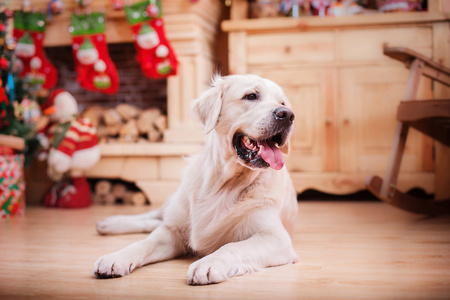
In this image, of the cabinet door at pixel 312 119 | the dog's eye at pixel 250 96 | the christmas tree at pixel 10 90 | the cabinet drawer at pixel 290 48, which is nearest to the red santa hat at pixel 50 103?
the christmas tree at pixel 10 90

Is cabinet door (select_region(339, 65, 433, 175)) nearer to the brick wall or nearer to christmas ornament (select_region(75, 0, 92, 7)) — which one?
the brick wall

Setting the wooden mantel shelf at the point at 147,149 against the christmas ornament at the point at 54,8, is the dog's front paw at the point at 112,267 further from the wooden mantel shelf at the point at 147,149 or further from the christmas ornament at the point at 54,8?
the christmas ornament at the point at 54,8

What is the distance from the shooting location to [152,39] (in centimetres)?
305

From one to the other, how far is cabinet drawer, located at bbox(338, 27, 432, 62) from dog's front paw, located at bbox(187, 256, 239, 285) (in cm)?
222

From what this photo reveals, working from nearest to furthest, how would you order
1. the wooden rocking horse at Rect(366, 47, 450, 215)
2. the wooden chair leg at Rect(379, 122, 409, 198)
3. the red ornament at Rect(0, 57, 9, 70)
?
the wooden rocking horse at Rect(366, 47, 450, 215)
the wooden chair leg at Rect(379, 122, 409, 198)
the red ornament at Rect(0, 57, 9, 70)

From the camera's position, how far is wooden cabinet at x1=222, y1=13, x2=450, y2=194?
3.02 meters

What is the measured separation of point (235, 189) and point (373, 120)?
71.6 inches

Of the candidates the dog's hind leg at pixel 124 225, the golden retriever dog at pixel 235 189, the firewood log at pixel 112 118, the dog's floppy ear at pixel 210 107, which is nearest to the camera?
the golden retriever dog at pixel 235 189

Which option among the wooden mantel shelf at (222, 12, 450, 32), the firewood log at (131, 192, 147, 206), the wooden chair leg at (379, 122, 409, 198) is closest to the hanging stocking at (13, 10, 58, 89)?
the firewood log at (131, 192, 147, 206)

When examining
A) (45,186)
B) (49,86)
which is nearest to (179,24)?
(49,86)

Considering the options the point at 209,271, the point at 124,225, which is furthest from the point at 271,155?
the point at 124,225

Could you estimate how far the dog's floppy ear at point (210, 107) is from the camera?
1569 mm

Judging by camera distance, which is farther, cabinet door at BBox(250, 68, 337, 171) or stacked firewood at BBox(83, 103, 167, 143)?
stacked firewood at BBox(83, 103, 167, 143)

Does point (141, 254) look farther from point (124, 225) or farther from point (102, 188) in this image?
point (102, 188)
